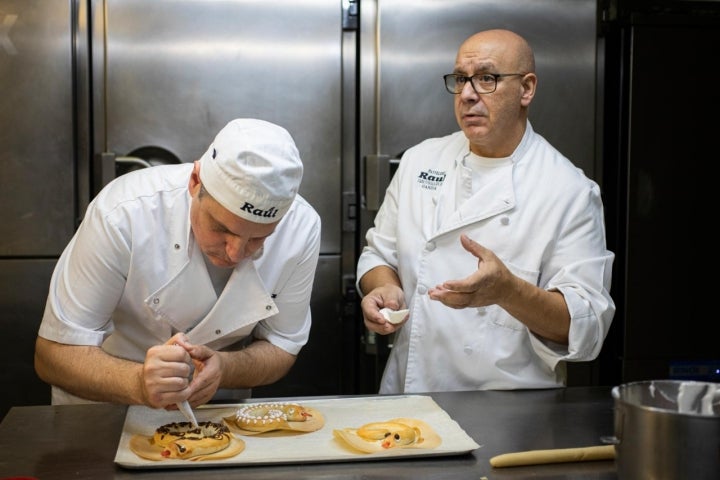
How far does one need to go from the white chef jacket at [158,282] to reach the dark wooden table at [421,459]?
0.22 metres

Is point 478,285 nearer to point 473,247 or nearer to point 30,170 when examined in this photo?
point 473,247

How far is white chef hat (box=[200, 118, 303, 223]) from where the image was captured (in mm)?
1733

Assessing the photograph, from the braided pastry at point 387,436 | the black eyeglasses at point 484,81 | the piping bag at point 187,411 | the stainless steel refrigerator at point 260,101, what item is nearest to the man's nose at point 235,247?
the piping bag at point 187,411

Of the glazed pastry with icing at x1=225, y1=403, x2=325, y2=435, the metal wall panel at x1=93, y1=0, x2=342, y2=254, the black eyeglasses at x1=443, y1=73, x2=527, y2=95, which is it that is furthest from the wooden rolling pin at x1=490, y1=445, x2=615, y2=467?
the metal wall panel at x1=93, y1=0, x2=342, y2=254

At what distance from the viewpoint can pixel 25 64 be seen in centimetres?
292

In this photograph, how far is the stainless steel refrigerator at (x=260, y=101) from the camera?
294 centimetres

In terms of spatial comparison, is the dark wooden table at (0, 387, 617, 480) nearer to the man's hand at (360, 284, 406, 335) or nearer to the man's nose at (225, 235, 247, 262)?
the man's hand at (360, 284, 406, 335)

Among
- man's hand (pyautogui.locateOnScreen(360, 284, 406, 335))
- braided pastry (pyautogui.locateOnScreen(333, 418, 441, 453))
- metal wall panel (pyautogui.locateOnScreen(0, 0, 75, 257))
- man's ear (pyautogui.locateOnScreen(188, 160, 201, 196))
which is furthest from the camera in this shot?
metal wall panel (pyautogui.locateOnScreen(0, 0, 75, 257))

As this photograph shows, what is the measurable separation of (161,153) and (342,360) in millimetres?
980

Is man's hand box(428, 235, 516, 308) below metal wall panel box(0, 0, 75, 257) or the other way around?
below

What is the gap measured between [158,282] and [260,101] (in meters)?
1.26

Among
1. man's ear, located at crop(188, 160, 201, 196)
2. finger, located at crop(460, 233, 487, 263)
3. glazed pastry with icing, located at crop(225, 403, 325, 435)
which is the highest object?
man's ear, located at crop(188, 160, 201, 196)

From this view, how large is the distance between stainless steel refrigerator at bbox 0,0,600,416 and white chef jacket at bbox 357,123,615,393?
0.68 meters

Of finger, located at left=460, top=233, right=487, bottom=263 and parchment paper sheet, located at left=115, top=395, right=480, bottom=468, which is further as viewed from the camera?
finger, located at left=460, top=233, right=487, bottom=263
